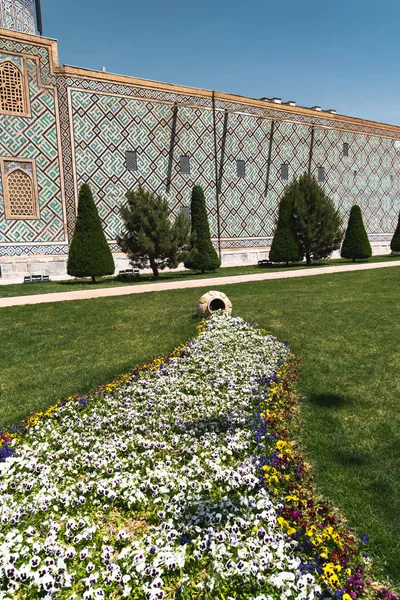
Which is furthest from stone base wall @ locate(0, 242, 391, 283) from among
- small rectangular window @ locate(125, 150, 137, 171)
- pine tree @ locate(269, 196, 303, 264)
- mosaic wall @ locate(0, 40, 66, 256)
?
pine tree @ locate(269, 196, 303, 264)

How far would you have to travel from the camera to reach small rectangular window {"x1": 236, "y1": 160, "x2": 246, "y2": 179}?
89.7 ft

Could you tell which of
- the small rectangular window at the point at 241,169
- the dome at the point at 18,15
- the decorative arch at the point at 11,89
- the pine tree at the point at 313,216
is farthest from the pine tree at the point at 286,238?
the dome at the point at 18,15

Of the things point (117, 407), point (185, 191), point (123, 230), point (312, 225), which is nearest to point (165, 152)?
point (185, 191)

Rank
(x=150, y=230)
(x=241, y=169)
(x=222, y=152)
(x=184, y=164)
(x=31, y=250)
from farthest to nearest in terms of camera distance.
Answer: (x=241, y=169) < (x=222, y=152) < (x=184, y=164) < (x=31, y=250) < (x=150, y=230)

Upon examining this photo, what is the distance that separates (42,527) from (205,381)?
10.5ft

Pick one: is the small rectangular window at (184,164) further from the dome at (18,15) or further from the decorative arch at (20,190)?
the dome at (18,15)

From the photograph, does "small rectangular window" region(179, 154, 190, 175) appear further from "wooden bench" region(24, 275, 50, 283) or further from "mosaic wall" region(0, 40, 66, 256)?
"wooden bench" region(24, 275, 50, 283)

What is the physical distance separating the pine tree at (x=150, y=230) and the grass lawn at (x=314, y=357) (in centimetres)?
625

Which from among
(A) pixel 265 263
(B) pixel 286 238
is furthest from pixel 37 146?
(A) pixel 265 263

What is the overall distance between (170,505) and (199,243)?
1964 cm

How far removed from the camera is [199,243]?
2247cm

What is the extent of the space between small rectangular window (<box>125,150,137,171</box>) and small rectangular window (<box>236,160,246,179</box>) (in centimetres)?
679

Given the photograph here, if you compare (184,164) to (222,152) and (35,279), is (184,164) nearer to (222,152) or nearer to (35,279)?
(222,152)

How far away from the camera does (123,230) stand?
2331 cm
